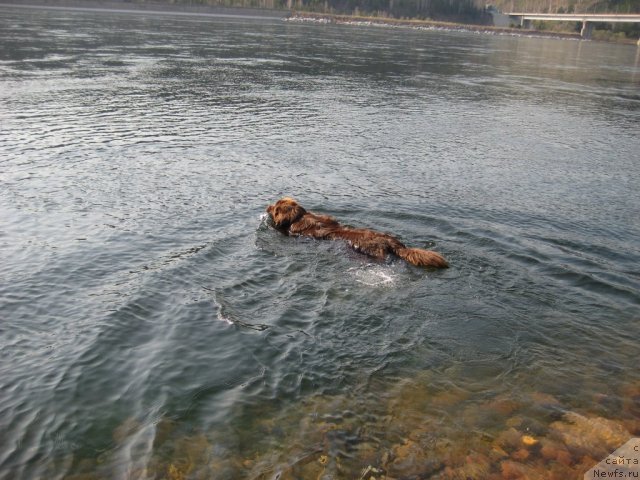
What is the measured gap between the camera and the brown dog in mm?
11438

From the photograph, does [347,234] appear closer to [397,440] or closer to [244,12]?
[397,440]

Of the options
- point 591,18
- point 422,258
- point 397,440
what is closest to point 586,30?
point 591,18

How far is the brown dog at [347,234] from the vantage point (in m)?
11.4

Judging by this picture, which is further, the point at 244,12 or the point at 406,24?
the point at 406,24

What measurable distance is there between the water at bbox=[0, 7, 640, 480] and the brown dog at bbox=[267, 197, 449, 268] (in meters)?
0.25

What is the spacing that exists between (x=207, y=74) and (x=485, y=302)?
1383 inches

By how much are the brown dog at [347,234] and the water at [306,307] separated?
0.82 ft

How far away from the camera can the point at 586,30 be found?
17525 centimetres

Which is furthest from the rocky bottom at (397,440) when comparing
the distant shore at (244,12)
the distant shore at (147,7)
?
the distant shore at (244,12)

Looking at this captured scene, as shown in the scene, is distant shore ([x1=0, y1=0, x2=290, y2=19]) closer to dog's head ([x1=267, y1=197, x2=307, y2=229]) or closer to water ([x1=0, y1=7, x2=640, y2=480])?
water ([x1=0, y1=7, x2=640, y2=480])

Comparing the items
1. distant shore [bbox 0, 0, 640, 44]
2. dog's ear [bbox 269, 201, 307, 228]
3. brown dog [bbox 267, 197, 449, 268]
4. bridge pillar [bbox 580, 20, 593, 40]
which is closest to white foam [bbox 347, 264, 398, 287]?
brown dog [bbox 267, 197, 449, 268]

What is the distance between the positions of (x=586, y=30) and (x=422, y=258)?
641ft

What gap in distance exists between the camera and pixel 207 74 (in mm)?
40812

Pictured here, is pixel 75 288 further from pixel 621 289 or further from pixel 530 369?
pixel 621 289
